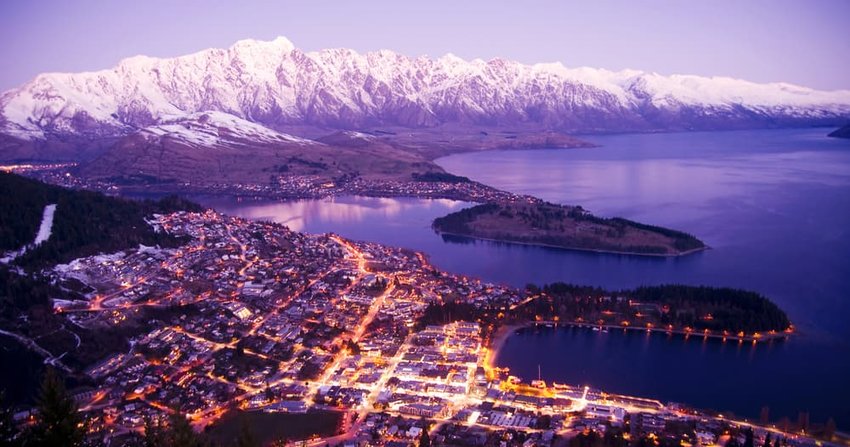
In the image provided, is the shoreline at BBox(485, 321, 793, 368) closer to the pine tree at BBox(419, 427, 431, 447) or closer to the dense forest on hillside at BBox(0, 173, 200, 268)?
the pine tree at BBox(419, 427, 431, 447)

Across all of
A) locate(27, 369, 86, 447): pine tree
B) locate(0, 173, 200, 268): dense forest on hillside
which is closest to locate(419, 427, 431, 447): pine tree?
locate(27, 369, 86, 447): pine tree

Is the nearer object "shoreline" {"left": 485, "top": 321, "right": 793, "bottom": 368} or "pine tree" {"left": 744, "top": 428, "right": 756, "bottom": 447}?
"pine tree" {"left": 744, "top": 428, "right": 756, "bottom": 447}

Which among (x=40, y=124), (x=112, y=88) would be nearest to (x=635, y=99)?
(x=112, y=88)

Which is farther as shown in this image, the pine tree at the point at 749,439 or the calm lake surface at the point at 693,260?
the calm lake surface at the point at 693,260

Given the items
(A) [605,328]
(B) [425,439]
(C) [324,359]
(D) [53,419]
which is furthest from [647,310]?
(D) [53,419]

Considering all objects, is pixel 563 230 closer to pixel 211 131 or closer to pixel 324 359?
pixel 324 359

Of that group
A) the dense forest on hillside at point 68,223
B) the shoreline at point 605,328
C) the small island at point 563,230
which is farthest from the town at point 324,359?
the small island at point 563,230

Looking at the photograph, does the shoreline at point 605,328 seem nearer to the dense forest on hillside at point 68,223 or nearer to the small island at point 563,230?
the small island at point 563,230
